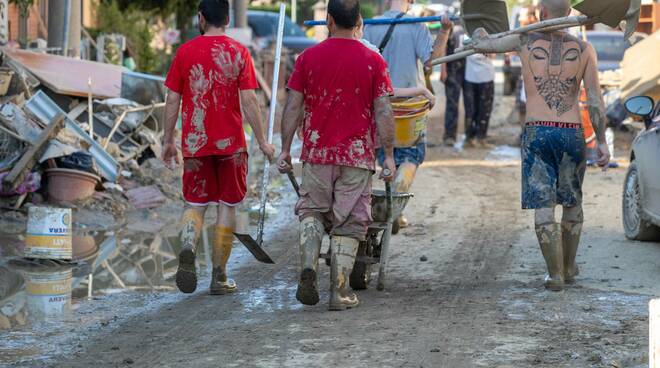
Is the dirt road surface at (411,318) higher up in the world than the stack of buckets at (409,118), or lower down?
lower down

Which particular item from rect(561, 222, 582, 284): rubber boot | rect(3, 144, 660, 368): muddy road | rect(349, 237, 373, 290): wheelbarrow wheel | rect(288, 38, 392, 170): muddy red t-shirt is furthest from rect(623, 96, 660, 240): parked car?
rect(288, 38, 392, 170): muddy red t-shirt

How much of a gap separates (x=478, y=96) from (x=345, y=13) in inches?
457

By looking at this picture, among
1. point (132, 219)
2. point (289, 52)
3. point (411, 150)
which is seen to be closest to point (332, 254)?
point (411, 150)

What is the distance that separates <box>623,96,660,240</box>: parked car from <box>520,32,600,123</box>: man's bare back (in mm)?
1577

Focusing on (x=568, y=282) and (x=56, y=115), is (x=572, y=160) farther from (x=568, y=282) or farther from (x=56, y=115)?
(x=56, y=115)

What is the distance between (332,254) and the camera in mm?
7312

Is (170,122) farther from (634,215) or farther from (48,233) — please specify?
(634,215)

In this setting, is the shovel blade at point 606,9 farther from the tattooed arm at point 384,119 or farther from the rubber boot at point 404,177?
the rubber boot at point 404,177

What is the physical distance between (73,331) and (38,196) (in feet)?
16.1

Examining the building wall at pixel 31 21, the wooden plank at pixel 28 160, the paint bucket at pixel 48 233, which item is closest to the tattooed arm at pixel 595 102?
the paint bucket at pixel 48 233

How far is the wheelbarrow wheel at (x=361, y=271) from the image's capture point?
26.1 feet

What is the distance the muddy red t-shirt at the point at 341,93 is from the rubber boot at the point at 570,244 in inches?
70.6

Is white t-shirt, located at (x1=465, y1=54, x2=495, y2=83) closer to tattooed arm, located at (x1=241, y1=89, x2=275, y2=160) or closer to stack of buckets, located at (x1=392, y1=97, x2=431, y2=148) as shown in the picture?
stack of buckets, located at (x1=392, y1=97, x2=431, y2=148)

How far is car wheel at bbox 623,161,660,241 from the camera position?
10070 millimetres
